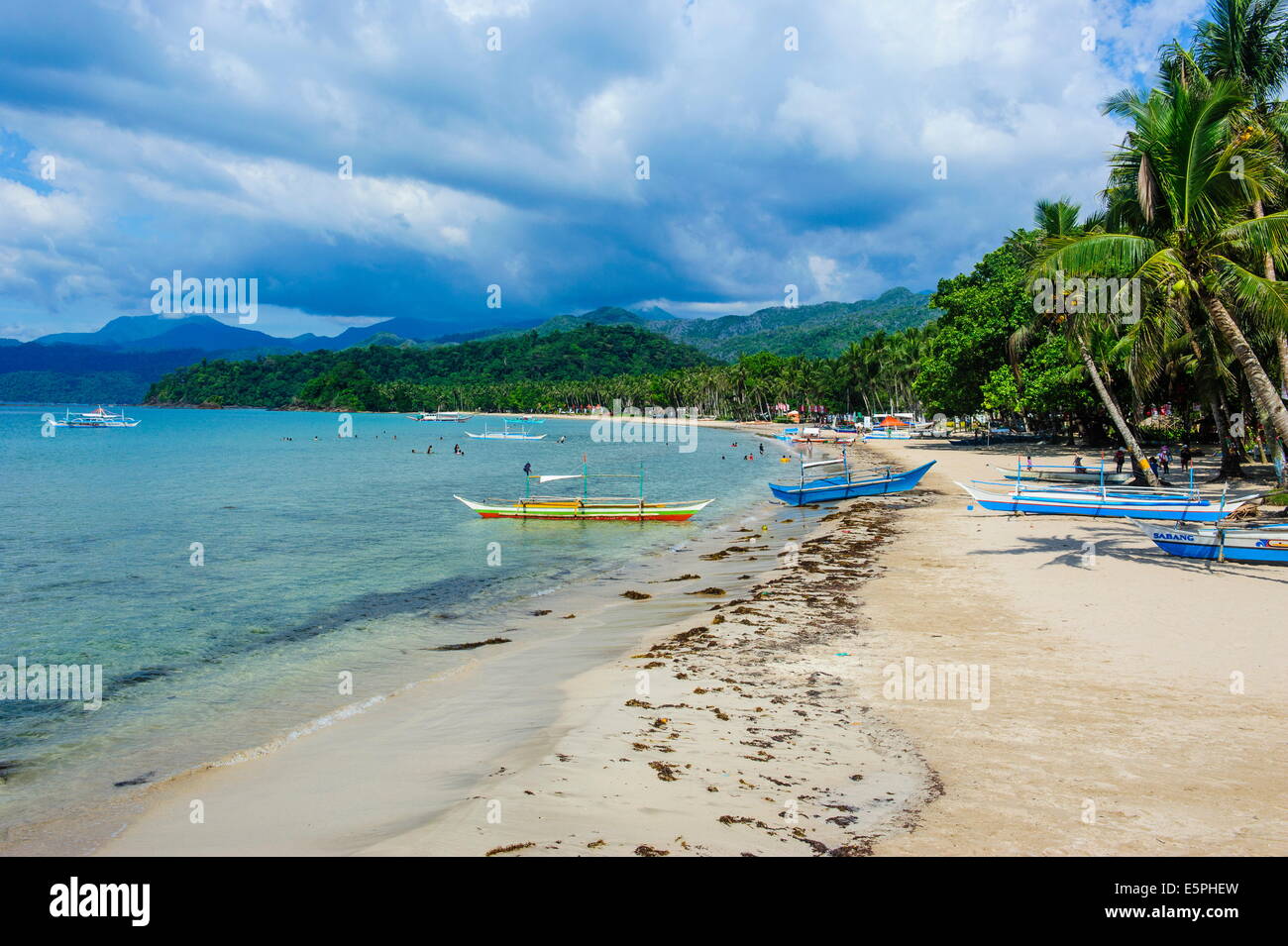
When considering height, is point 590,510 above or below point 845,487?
below

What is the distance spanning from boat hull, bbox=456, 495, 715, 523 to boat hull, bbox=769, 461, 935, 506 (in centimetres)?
513

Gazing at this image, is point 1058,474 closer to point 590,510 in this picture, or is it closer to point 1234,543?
point 1234,543

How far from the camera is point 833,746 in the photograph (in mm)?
8352

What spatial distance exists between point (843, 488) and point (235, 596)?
26.7 meters

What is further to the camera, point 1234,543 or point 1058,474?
point 1058,474

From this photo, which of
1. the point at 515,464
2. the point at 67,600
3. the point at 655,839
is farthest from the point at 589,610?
the point at 515,464

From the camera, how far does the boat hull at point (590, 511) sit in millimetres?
32125

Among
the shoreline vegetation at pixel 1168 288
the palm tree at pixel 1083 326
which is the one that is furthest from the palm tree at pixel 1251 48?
the palm tree at pixel 1083 326

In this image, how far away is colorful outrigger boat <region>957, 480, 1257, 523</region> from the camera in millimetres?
23422
